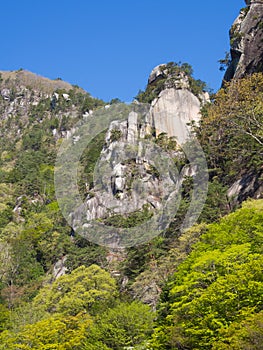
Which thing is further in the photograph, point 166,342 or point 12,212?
point 12,212

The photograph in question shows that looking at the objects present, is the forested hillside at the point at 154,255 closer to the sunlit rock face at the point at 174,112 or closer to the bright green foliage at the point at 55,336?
the bright green foliage at the point at 55,336

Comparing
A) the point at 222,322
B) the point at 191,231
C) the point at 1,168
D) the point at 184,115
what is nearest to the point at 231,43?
the point at 184,115

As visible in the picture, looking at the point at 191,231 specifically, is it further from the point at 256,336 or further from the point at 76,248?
the point at 76,248

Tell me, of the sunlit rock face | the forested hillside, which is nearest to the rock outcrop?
the forested hillside

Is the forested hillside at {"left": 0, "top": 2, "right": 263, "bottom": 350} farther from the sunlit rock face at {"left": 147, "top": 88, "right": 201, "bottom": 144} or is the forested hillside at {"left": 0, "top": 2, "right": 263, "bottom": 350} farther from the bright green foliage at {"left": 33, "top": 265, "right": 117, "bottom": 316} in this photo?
the sunlit rock face at {"left": 147, "top": 88, "right": 201, "bottom": 144}

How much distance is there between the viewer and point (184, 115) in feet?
Result: 236

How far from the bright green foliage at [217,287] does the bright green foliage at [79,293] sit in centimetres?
1010

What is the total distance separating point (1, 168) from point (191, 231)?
270 ft

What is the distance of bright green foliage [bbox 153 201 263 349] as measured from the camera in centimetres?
1662

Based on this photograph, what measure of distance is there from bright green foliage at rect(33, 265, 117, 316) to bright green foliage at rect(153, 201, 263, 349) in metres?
10.1

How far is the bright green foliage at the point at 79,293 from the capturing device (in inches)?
1268

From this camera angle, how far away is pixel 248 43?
184 ft

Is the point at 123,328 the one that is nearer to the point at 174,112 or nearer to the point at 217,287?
the point at 217,287

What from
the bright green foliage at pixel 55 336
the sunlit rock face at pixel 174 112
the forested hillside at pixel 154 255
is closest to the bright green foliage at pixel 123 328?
the forested hillside at pixel 154 255
